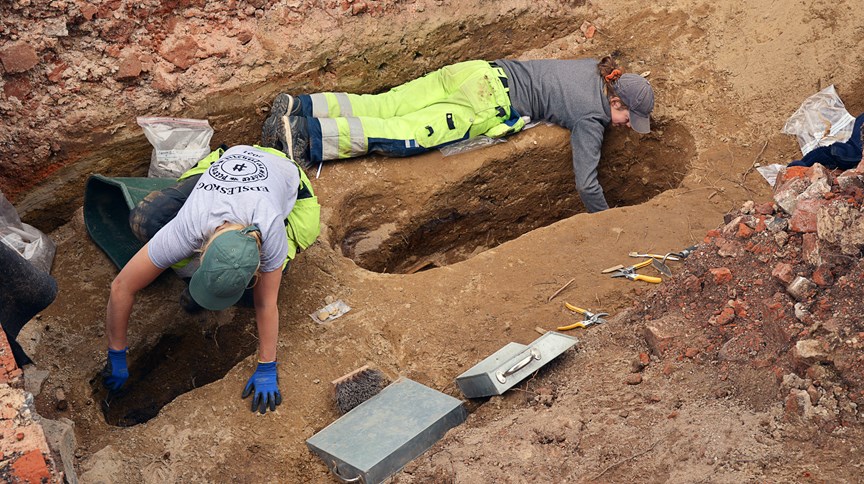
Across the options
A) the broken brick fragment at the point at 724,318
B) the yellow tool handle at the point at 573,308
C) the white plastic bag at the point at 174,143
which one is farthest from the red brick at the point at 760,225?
the white plastic bag at the point at 174,143

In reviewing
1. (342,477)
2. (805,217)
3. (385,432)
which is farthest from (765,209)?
(342,477)

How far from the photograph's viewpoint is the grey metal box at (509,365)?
Result: 364 cm

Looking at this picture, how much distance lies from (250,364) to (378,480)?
37.6 inches

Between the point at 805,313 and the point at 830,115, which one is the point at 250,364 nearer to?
the point at 805,313

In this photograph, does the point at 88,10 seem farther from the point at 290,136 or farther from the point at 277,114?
the point at 290,136

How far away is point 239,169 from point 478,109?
77.4 inches

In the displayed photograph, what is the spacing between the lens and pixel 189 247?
12.2 ft

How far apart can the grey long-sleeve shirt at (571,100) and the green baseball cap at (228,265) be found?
2543mm

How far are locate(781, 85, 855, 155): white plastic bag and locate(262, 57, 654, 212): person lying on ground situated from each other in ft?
3.09

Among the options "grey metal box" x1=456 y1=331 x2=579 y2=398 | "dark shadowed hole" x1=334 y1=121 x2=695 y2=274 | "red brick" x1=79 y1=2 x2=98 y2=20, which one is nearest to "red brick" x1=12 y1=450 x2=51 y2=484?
"grey metal box" x1=456 y1=331 x2=579 y2=398

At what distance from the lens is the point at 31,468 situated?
2721 millimetres

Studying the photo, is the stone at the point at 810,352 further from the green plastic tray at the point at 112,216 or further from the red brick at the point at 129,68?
the red brick at the point at 129,68

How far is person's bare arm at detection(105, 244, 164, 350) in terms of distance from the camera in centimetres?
378

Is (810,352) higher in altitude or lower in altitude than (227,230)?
lower
